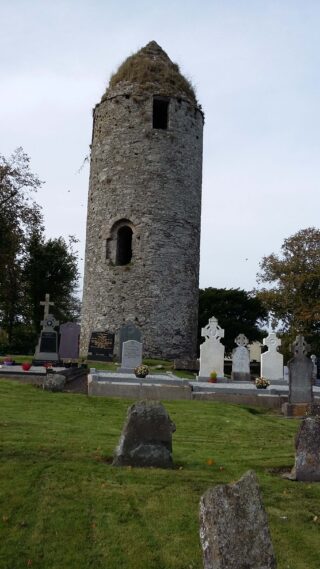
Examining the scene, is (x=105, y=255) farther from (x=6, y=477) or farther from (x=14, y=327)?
(x=6, y=477)

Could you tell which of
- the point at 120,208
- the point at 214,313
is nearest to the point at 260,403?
the point at 120,208

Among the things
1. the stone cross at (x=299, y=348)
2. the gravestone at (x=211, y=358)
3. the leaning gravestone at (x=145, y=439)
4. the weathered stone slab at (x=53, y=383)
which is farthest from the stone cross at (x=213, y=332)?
the leaning gravestone at (x=145, y=439)

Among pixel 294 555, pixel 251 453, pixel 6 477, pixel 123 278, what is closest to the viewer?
pixel 294 555

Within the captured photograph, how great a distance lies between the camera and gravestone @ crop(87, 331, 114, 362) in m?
21.0

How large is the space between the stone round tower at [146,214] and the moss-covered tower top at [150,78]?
0.16 ft

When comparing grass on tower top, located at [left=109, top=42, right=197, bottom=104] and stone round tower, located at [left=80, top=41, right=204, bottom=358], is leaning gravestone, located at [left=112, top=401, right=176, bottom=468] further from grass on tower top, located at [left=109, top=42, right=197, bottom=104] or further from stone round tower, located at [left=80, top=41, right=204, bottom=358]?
grass on tower top, located at [left=109, top=42, right=197, bottom=104]

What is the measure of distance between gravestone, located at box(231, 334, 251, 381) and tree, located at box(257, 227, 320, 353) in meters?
11.1

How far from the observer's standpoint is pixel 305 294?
2909 centimetres

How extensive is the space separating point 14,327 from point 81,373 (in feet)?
70.0

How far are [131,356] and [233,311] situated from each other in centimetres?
2734

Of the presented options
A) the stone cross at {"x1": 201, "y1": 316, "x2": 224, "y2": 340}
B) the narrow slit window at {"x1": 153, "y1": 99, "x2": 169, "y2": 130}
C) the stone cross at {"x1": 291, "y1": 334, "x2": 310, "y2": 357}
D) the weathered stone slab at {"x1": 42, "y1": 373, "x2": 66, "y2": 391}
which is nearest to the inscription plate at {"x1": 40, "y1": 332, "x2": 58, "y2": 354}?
the weathered stone slab at {"x1": 42, "y1": 373, "x2": 66, "y2": 391}

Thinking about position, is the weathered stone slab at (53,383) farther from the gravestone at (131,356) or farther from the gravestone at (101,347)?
the gravestone at (101,347)

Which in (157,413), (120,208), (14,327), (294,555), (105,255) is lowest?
(294,555)

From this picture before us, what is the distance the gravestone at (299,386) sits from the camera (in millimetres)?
11344
